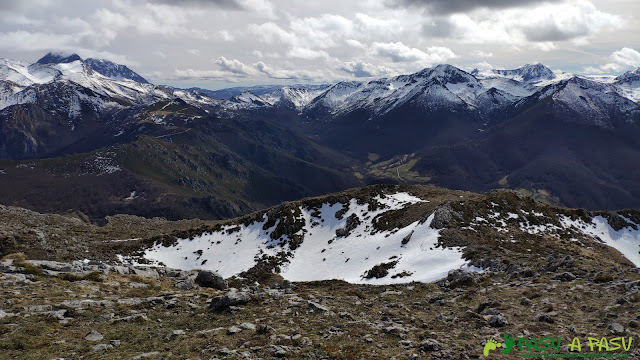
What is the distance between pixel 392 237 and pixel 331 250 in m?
12.5

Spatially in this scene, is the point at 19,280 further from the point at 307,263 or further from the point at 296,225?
the point at 296,225

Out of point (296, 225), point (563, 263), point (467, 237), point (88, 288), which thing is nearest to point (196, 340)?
point (88, 288)

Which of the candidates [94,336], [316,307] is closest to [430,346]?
[316,307]

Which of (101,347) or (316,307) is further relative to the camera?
(316,307)

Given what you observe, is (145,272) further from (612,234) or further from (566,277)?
(612,234)

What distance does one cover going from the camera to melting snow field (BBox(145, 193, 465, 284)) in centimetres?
4122

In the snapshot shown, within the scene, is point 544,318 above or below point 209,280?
below

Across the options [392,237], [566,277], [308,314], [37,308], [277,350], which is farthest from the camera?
[392,237]

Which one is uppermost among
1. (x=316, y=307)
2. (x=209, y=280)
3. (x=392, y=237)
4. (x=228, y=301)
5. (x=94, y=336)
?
(x=94, y=336)

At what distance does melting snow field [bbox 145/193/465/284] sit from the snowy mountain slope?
0.61 ft

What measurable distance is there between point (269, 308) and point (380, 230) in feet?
143

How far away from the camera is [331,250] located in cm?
6069

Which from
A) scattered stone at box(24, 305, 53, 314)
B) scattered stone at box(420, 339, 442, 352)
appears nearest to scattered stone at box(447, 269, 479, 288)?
scattered stone at box(420, 339, 442, 352)

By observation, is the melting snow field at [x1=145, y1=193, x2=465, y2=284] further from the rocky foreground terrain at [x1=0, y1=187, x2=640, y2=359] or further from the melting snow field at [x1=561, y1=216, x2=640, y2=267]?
the melting snow field at [x1=561, y1=216, x2=640, y2=267]
